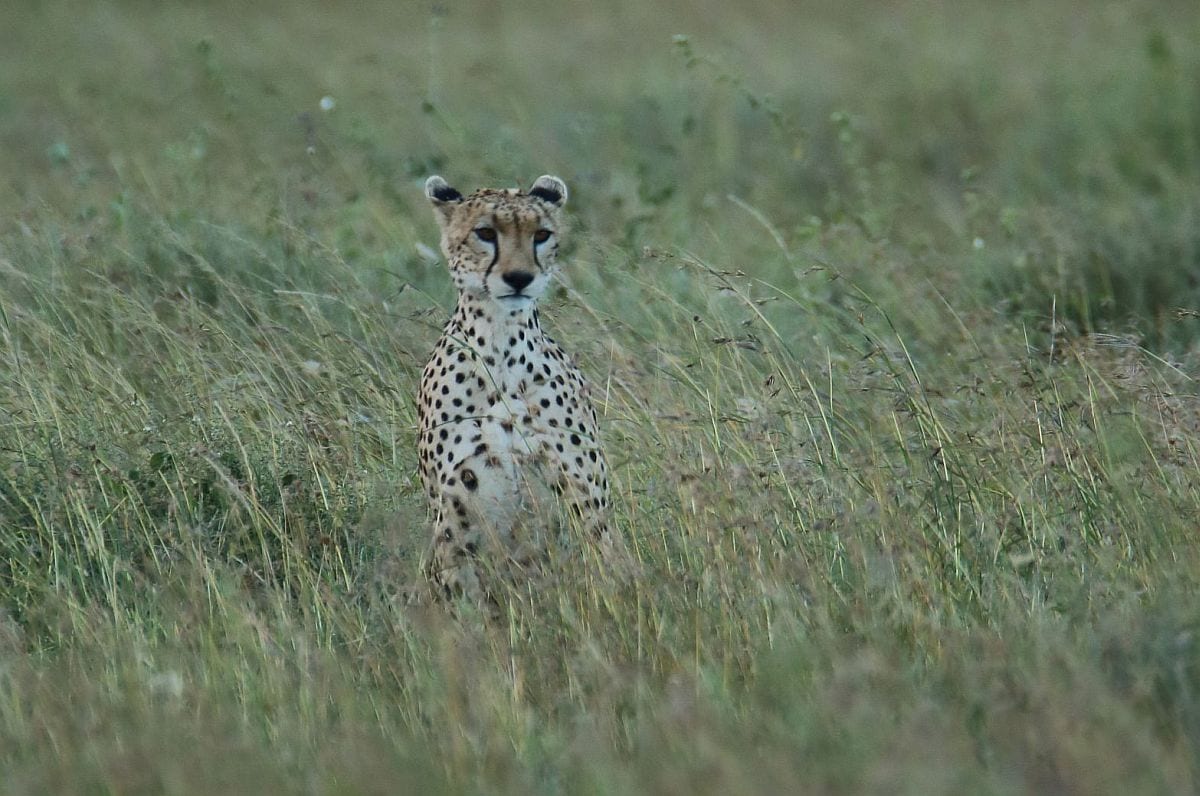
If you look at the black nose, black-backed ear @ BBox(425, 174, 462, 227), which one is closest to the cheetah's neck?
the black nose

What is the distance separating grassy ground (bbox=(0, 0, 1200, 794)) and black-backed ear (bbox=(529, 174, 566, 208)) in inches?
13.5

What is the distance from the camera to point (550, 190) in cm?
402

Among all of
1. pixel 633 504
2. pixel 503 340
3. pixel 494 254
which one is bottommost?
pixel 633 504

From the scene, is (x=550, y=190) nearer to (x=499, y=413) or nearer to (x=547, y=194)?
(x=547, y=194)

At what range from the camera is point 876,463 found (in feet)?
11.7

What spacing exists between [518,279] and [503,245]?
0.10 m

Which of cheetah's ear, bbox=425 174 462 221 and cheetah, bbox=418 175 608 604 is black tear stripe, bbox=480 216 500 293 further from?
cheetah's ear, bbox=425 174 462 221

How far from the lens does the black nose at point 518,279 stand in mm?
3666

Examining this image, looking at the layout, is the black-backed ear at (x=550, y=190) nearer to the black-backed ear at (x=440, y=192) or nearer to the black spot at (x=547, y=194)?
the black spot at (x=547, y=194)

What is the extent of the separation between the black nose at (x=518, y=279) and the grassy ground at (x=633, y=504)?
0.28 meters

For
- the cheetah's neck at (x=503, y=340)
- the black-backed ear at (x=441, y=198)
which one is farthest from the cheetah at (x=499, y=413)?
the black-backed ear at (x=441, y=198)

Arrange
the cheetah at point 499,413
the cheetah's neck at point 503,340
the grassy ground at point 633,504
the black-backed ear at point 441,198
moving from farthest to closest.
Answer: the black-backed ear at point 441,198 < the cheetah's neck at point 503,340 < the cheetah at point 499,413 < the grassy ground at point 633,504

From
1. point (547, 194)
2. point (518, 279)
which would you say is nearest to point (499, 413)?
point (518, 279)

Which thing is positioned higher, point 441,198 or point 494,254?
point 441,198
